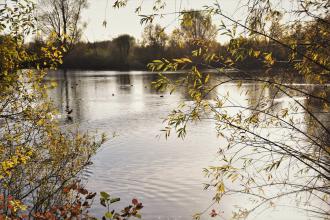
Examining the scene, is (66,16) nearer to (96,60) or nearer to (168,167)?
(96,60)

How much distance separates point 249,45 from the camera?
5492mm

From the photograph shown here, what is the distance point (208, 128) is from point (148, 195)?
1120 centimetres

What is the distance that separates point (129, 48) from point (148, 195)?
92.5 metres

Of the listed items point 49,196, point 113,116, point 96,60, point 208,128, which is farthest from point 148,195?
point 96,60

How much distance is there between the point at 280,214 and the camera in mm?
12008

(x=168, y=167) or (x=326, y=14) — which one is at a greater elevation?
(x=326, y=14)

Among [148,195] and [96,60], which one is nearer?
[148,195]

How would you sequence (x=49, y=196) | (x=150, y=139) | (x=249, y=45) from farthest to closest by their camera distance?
(x=150, y=139) → (x=49, y=196) → (x=249, y=45)

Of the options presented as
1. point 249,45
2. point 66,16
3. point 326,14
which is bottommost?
point 249,45

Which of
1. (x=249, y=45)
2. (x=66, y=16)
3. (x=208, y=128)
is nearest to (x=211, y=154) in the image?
(x=208, y=128)

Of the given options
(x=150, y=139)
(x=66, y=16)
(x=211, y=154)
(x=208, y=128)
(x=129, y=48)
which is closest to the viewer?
(x=211, y=154)

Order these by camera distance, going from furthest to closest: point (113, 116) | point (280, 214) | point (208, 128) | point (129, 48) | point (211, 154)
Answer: point (129, 48), point (113, 116), point (208, 128), point (211, 154), point (280, 214)

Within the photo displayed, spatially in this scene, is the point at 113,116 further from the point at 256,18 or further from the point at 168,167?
the point at 256,18

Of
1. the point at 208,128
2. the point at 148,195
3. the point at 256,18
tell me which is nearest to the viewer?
the point at 256,18
